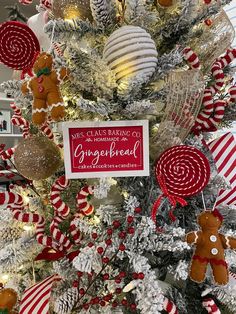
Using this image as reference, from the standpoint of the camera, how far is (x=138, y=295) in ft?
2.02

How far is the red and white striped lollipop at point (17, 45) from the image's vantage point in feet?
2.58

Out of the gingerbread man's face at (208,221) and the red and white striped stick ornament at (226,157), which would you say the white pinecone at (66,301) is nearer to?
the gingerbread man's face at (208,221)

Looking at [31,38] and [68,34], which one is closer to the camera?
[68,34]

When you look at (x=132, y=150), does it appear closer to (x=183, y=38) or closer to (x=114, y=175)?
(x=114, y=175)

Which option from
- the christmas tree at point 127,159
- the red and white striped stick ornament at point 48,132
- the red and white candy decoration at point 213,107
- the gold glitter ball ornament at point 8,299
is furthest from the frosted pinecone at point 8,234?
the red and white candy decoration at point 213,107

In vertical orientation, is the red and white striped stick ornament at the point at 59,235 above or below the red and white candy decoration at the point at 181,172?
below

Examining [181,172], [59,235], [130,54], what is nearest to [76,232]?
[59,235]

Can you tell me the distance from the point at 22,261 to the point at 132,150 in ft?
1.15

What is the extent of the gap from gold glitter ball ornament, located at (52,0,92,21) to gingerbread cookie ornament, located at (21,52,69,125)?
0.43ft

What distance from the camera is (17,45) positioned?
0.79m

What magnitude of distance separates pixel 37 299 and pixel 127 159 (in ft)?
1.09

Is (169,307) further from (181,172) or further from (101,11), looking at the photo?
(101,11)

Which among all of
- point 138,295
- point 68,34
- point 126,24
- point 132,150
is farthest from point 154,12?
point 138,295

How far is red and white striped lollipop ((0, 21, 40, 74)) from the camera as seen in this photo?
0.79 metres
